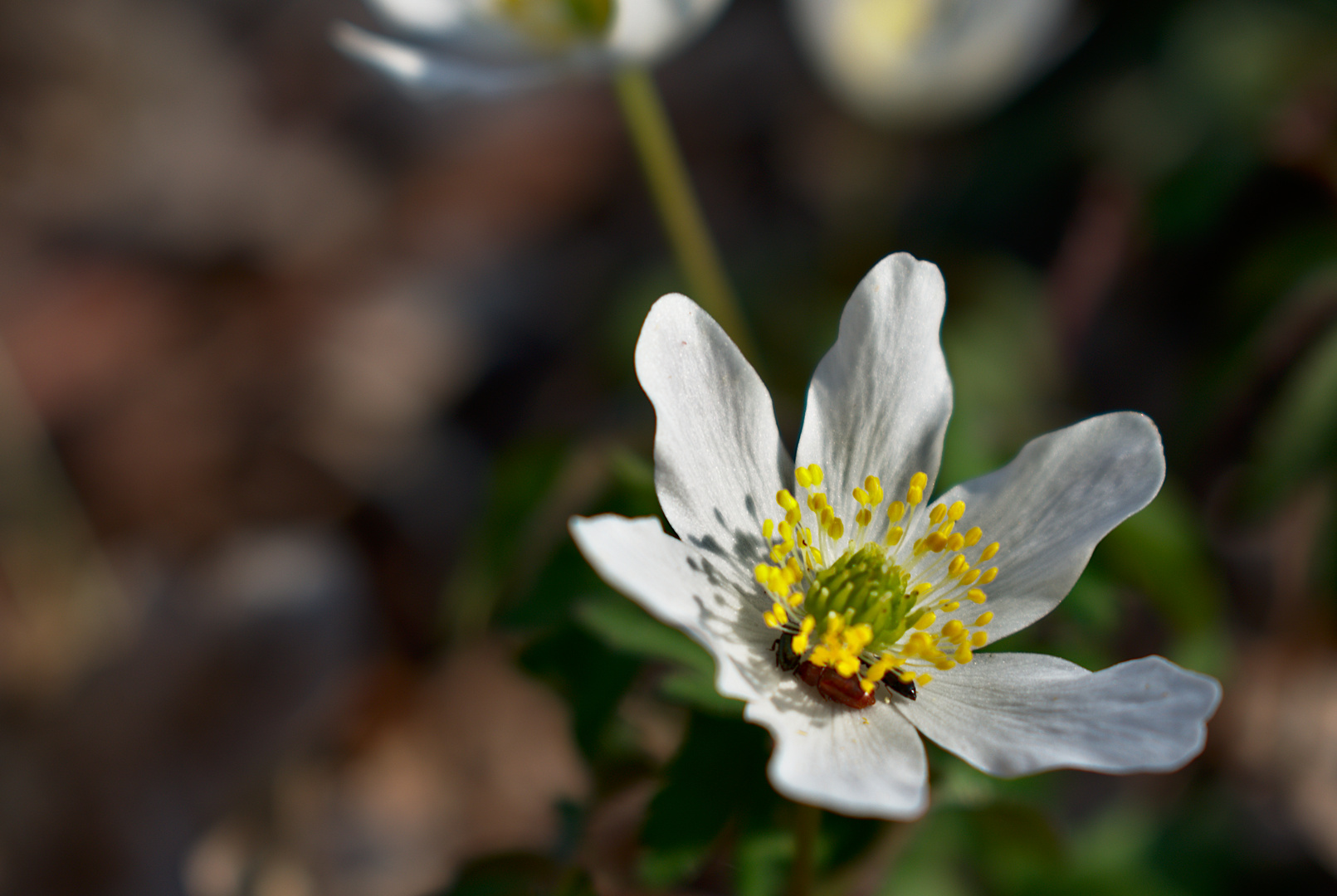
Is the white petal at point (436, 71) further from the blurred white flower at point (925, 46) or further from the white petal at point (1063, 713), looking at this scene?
the white petal at point (1063, 713)

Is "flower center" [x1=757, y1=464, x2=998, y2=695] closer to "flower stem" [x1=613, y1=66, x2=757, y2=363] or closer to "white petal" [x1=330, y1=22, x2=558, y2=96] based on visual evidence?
"flower stem" [x1=613, y1=66, x2=757, y2=363]

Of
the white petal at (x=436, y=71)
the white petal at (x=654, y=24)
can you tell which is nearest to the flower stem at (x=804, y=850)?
the white petal at (x=654, y=24)

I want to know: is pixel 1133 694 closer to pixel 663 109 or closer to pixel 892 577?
pixel 892 577

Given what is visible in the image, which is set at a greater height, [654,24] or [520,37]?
[520,37]

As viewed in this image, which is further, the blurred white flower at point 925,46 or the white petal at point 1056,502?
the blurred white flower at point 925,46

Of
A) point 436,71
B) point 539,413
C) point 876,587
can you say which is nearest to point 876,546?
point 876,587

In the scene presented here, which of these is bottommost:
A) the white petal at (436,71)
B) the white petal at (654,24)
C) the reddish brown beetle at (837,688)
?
the reddish brown beetle at (837,688)

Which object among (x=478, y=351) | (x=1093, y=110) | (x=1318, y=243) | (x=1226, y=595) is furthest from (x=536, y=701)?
(x=1093, y=110)

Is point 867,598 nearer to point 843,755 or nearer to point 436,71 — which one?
point 843,755
